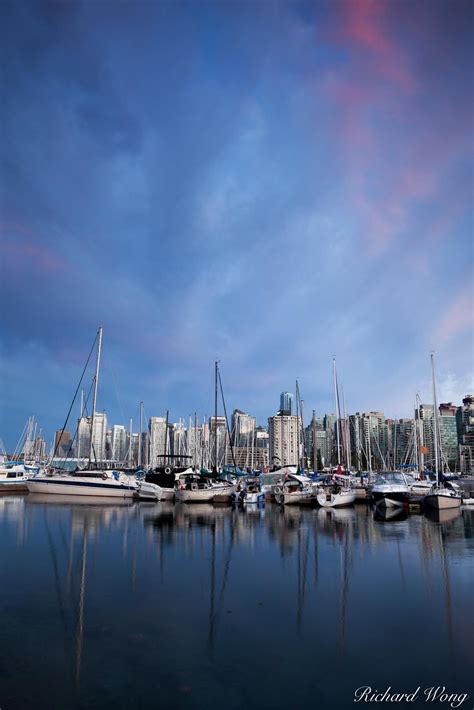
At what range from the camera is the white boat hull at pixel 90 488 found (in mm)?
45250

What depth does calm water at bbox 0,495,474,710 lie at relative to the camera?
7.60m

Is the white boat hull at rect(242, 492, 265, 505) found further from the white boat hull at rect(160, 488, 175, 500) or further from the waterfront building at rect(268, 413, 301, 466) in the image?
the waterfront building at rect(268, 413, 301, 466)

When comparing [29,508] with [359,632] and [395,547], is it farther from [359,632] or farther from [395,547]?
[359,632]

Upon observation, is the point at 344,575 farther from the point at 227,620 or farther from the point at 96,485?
the point at 96,485

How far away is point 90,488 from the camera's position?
4562 cm

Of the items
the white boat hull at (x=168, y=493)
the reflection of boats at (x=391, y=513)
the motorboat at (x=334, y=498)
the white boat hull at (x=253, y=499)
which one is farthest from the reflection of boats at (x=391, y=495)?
the white boat hull at (x=168, y=493)

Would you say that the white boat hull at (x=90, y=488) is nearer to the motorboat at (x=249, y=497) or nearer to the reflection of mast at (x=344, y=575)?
the motorboat at (x=249, y=497)

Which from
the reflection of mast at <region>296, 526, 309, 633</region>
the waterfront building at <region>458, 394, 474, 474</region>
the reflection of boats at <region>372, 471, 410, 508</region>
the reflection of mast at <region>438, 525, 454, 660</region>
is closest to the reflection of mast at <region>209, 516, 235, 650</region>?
the reflection of mast at <region>296, 526, 309, 633</region>

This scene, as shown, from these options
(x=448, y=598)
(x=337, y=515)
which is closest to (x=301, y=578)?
(x=448, y=598)

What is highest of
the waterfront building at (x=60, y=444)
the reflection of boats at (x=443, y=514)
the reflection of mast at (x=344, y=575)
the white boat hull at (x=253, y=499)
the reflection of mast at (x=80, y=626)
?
the waterfront building at (x=60, y=444)

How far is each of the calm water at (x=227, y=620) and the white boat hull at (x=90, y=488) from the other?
76.5 ft

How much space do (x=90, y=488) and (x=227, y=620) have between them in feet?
126

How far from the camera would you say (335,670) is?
8258 millimetres

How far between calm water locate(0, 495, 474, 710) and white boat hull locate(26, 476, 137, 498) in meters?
23.3
